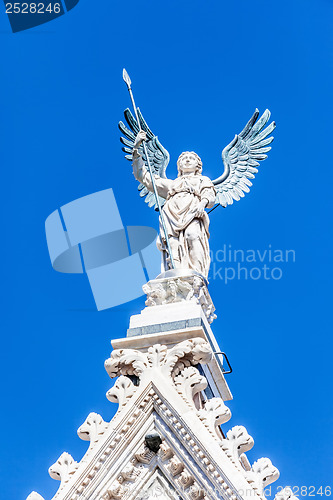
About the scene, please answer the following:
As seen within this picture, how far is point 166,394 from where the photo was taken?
10625 mm

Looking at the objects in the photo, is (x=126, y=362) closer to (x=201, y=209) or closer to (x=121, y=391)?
(x=121, y=391)

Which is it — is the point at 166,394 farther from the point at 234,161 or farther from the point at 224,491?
the point at 234,161

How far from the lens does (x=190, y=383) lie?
1076 centimetres

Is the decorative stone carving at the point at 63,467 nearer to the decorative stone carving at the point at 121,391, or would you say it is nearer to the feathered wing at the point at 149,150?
the decorative stone carving at the point at 121,391

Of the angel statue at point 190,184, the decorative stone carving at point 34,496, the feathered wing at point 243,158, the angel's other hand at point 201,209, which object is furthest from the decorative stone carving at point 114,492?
the feathered wing at point 243,158

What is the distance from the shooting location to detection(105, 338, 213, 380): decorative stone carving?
36.0ft

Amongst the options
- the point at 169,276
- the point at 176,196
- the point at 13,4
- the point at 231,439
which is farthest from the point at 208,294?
the point at 13,4

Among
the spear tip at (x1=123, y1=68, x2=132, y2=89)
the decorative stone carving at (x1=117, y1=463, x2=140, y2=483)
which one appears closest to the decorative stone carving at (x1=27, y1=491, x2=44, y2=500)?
the decorative stone carving at (x1=117, y1=463, x2=140, y2=483)

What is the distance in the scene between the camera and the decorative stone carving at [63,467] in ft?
33.5

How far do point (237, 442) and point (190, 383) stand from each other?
0.96 m

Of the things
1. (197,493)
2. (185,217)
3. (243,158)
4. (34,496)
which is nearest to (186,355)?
(197,493)

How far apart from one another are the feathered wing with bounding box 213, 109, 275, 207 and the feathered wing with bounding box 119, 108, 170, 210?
3.11 feet

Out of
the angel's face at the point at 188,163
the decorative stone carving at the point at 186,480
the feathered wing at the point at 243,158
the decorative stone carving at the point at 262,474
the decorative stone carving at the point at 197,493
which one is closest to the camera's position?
the decorative stone carving at the point at 262,474

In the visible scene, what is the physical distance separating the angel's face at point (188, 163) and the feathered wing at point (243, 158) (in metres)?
0.58
